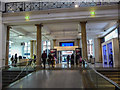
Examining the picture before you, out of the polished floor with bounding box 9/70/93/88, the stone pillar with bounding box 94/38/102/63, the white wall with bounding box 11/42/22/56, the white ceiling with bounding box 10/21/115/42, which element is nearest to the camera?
the polished floor with bounding box 9/70/93/88

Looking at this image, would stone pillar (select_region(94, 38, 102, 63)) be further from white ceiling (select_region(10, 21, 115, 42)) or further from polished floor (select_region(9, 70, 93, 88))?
polished floor (select_region(9, 70, 93, 88))

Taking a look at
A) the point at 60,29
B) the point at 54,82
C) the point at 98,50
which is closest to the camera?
the point at 54,82

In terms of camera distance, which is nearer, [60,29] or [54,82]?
[54,82]

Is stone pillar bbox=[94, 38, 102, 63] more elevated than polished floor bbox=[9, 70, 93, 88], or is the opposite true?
stone pillar bbox=[94, 38, 102, 63]

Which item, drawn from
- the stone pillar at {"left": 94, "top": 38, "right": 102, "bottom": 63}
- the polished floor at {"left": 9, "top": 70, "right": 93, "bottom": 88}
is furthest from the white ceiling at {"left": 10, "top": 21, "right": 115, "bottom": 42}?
the polished floor at {"left": 9, "top": 70, "right": 93, "bottom": 88}

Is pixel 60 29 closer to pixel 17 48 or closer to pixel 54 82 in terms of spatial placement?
pixel 54 82

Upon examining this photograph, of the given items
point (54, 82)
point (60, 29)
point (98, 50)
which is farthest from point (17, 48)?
point (54, 82)

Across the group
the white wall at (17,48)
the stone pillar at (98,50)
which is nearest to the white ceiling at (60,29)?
the stone pillar at (98,50)

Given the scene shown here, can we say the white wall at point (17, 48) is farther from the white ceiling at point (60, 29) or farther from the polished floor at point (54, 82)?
the polished floor at point (54, 82)

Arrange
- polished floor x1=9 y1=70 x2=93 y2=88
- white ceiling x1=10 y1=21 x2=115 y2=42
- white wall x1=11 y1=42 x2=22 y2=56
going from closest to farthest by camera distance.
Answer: polished floor x1=9 y1=70 x2=93 y2=88
white ceiling x1=10 y1=21 x2=115 y2=42
white wall x1=11 y1=42 x2=22 y2=56

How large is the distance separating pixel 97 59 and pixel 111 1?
1349 centimetres

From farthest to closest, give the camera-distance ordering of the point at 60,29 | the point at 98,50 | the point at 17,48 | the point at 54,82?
the point at 17,48 < the point at 98,50 < the point at 60,29 < the point at 54,82

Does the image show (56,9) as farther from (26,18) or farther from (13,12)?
(13,12)

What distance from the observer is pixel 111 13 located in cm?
960
